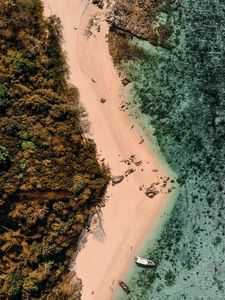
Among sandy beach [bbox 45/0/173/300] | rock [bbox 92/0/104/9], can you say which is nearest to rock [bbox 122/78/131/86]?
sandy beach [bbox 45/0/173/300]

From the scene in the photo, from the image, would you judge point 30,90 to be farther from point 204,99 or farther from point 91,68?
point 204,99

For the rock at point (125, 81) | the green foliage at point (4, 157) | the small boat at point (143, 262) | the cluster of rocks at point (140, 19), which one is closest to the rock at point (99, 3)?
the cluster of rocks at point (140, 19)

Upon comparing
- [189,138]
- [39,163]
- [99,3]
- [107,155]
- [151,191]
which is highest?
[99,3]

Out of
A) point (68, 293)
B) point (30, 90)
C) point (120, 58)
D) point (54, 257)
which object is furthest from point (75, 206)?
point (120, 58)

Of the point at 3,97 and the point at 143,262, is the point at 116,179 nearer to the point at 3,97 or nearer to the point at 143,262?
the point at 143,262

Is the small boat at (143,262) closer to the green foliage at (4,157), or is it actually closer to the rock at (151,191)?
the rock at (151,191)

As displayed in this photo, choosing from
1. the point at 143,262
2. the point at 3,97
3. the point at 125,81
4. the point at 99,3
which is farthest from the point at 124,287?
the point at 99,3
